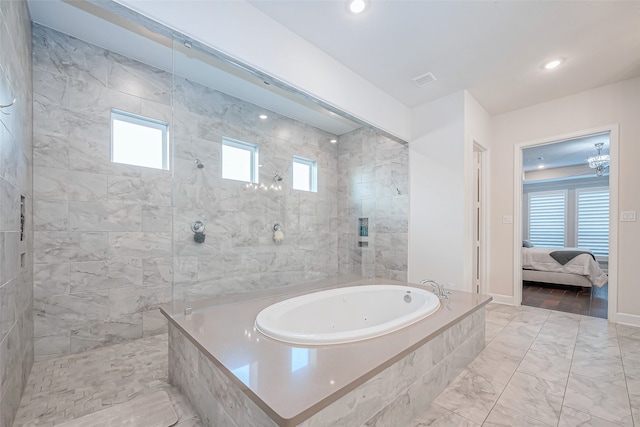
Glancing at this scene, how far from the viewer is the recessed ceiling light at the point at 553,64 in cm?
252

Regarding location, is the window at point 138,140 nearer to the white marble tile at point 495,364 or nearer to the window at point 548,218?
the white marble tile at point 495,364

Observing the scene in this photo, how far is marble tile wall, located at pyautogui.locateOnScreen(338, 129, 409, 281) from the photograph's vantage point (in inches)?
135

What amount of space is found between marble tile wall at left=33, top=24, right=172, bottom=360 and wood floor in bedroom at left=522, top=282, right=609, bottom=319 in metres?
4.65

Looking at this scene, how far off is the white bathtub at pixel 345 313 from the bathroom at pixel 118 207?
0.71 m

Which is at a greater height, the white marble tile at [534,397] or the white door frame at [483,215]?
the white door frame at [483,215]

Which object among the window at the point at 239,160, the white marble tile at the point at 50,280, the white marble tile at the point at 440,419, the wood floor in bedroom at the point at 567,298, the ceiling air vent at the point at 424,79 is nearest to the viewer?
the white marble tile at the point at 440,419

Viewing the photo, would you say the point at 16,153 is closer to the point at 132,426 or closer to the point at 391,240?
the point at 132,426

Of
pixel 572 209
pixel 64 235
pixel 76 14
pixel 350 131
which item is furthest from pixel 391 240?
pixel 572 209

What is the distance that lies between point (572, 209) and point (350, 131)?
22.8 ft

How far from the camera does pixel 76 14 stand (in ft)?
6.68

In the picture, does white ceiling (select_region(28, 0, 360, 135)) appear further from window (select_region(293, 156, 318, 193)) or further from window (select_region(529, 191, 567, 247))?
window (select_region(529, 191, 567, 247))

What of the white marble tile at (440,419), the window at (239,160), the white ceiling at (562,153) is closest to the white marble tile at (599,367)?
the white marble tile at (440,419)

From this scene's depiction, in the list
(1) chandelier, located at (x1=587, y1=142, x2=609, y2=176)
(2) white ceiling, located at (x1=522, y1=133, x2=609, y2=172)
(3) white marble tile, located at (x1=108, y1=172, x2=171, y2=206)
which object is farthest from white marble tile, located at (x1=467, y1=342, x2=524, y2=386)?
(1) chandelier, located at (x1=587, y1=142, x2=609, y2=176)

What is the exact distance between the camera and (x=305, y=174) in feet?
10.6
